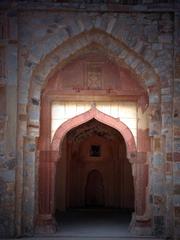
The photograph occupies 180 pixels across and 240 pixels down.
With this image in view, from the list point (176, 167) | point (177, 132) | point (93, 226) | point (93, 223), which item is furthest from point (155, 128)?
point (93, 223)

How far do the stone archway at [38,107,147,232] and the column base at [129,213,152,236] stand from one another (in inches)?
1.7

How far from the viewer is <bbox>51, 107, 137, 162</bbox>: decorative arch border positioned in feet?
28.7

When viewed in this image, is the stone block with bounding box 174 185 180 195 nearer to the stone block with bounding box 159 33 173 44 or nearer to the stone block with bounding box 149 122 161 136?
the stone block with bounding box 149 122 161 136

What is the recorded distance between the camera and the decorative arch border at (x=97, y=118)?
8.75 m

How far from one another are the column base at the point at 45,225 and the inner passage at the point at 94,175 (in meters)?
3.19

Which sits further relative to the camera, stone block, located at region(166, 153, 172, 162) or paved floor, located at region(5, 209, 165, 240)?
paved floor, located at region(5, 209, 165, 240)

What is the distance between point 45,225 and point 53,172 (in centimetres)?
107

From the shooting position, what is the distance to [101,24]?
8141 millimetres

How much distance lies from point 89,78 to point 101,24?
1271 millimetres

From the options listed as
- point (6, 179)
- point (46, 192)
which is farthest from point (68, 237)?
point (6, 179)

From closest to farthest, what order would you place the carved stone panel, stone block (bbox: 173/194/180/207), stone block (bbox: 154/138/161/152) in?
stone block (bbox: 173/194/180/207)
stone block (bbox: 154/138/161/152)
the carved stone panel

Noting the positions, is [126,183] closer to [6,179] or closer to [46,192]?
[46,192]

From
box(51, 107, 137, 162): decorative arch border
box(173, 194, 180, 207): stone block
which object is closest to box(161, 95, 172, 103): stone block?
box(51, 107, 137, 162): decorative arch border

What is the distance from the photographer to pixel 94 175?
14.3 m
